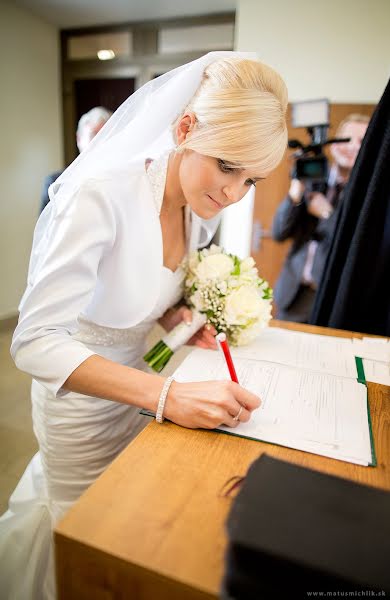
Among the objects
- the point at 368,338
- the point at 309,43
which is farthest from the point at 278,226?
the point at 309,43

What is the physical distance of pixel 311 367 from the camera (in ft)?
3.18

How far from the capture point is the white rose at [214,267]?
1066 mm

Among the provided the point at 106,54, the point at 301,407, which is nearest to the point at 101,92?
the point at 106,54

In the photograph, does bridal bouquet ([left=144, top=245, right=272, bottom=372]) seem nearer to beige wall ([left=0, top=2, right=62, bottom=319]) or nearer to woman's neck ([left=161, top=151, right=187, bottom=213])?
woman's neck ([left=161, top=151, right=187, bottom=213])

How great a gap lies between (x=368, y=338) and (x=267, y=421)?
67cm

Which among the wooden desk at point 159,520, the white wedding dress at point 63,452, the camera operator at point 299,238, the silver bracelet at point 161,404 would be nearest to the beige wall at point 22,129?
the camera operator at point 299,238

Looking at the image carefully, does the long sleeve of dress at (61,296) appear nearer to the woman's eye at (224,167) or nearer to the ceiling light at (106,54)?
the woman's eye at (224,167)

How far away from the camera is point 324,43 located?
3.38m

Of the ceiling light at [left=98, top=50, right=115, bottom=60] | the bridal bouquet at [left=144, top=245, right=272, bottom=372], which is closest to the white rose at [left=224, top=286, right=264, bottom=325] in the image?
the bridal bouquet at [left=144, top=245, right=272, bottom=372]

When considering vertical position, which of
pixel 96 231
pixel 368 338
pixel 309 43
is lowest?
pixel 368 338

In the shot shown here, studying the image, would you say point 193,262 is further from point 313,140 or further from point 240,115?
point 313,140

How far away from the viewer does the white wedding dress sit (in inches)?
38.8

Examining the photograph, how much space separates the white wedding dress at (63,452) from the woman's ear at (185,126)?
0.36 ft

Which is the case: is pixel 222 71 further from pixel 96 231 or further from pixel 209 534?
pixel 209 534
